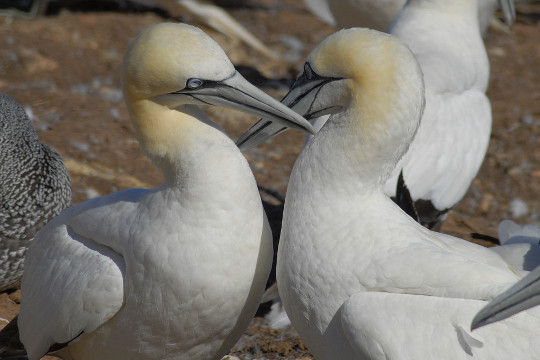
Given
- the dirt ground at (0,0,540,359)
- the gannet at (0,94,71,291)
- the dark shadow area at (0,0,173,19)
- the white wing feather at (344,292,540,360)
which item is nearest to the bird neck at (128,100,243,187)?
the white wing feather at (344,292,540,360)

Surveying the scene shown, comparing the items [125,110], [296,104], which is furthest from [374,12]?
[296,104]

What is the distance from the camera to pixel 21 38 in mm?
7887

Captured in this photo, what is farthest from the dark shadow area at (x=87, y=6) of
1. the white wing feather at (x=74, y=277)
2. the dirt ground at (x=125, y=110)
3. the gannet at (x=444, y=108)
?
the white wing feather at (x=74, y=277)

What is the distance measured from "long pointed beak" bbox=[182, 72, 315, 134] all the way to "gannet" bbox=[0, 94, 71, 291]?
2057 millimetres

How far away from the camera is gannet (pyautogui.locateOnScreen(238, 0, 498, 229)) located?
5.07 metres

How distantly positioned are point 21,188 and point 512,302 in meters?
3.17

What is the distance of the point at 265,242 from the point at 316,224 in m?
0.22

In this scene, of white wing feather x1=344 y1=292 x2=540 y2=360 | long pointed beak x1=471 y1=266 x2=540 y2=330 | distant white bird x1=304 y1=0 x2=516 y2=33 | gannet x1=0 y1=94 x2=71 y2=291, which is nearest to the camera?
long pointed beak x1=471 y1=266 x2=540 y2=330

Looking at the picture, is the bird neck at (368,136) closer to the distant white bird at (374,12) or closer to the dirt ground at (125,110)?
the dirt ground at (125,110)

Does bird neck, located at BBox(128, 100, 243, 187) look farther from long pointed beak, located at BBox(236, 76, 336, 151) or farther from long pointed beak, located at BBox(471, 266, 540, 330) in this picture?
long pointed beak, located at BBox(471, 266, 540, 330)

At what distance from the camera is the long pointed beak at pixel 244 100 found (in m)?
3.19

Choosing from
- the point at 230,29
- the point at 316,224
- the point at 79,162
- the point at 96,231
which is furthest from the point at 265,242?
the point at 230,29

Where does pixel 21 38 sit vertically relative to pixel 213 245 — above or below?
below

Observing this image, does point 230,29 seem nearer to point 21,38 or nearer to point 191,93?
point 21,38
